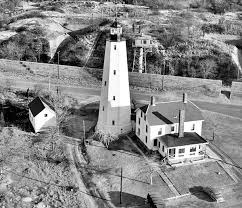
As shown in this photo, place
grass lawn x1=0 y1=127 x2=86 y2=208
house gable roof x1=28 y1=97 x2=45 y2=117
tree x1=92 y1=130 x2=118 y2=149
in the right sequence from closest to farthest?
grass lawn x1=0 y1=127 x2=86 y2=208, tree x1=92 y1=130 x2=118 y2=149, house gable roof x1=28 y1=97 x2=45 y2=117

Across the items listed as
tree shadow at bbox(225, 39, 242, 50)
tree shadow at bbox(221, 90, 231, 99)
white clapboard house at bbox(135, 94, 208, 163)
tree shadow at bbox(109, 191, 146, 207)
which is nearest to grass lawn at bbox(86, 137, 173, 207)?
tree shadow at bbox(109, 191, 146, 207)

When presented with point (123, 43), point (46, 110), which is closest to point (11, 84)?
point (46, 110)

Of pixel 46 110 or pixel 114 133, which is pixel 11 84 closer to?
pixel 46 110

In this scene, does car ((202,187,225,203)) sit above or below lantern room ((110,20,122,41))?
below

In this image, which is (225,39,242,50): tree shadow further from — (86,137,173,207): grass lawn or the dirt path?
the dirt path

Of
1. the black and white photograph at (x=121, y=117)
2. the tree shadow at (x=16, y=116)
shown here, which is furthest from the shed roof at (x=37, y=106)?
the tree shadow at (x=16, y=116)

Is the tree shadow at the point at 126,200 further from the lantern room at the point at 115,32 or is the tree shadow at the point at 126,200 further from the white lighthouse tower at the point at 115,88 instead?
the lantern room at the point at 115,32

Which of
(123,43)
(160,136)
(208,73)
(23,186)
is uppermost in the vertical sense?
(123,43)
